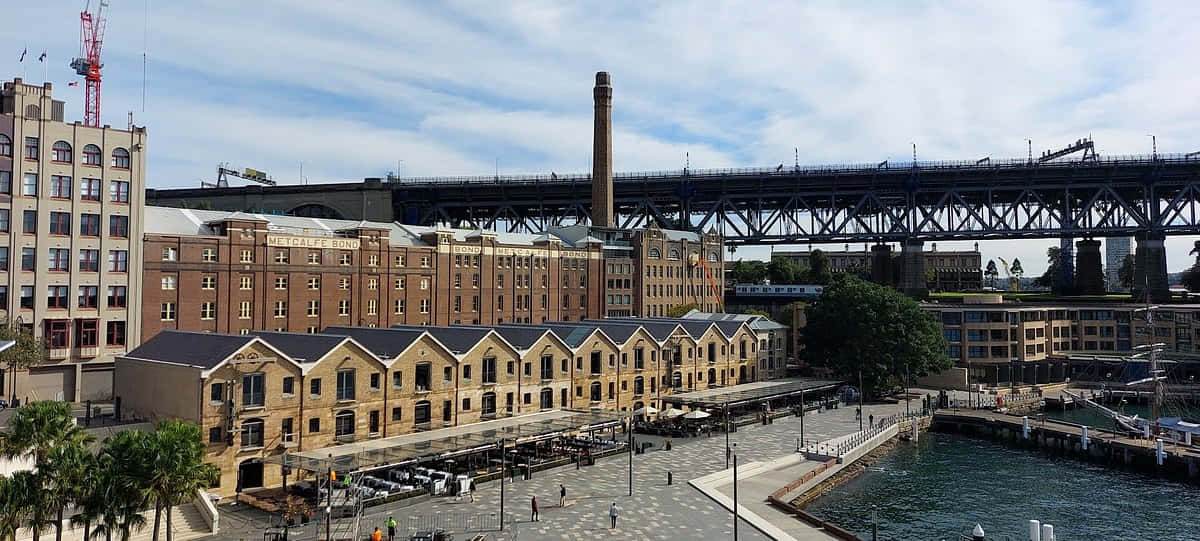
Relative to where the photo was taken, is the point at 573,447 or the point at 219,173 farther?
the point at 219,173

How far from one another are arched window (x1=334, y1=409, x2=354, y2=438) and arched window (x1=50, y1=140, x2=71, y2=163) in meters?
32.4

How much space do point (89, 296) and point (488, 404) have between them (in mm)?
33165

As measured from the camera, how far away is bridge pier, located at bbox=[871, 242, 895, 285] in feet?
531

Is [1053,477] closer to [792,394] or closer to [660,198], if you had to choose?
[792,394]

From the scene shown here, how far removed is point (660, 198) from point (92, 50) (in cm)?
9046

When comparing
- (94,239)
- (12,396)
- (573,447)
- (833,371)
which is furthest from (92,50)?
(833,371)

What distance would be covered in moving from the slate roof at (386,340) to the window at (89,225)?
22.2 m

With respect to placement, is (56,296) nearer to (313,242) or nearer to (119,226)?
(119,226)

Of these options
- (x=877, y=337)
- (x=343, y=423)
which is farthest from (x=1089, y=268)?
(x=343, y=423)

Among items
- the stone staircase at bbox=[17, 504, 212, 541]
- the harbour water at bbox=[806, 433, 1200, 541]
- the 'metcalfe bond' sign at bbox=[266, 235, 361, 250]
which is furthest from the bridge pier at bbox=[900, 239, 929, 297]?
the stone staircase at bbox=[17, 504, 212, 541]

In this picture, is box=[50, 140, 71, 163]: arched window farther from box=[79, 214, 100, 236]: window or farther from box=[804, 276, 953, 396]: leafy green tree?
box=[804, 276, 953, 396]: leafy green tree

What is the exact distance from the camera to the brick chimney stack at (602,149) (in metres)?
139

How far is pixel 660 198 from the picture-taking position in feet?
497

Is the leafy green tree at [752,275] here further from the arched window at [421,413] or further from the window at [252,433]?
the window at [252,433]
